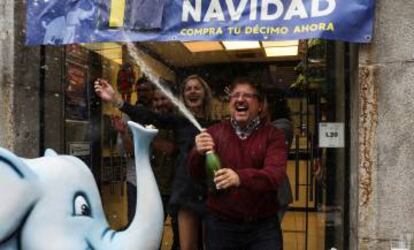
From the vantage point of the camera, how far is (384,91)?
4.49 m

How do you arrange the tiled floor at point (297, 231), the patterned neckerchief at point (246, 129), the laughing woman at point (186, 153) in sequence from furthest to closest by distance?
the tiled floor at point (297, 231) < the laughing woman at point (186, 153) < the patterned neckerchief at point (246, 129)

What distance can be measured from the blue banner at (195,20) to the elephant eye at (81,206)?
78.3 inches

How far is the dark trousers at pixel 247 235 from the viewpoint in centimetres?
400

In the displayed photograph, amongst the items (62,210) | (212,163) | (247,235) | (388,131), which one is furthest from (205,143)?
(388,131)

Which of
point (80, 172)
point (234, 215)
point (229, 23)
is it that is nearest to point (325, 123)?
point (229, 23)

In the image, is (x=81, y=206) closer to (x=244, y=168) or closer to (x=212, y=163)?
(x=212, y=163)

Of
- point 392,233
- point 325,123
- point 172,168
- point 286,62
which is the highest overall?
point 286,62

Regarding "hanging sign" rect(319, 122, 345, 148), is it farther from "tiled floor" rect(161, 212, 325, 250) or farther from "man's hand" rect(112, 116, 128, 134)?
"man's hand" rect(112, 116, 128, 134)

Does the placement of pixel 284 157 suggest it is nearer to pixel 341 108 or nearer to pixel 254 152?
pixel 254 152

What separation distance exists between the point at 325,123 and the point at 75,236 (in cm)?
285

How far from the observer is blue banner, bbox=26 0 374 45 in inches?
173

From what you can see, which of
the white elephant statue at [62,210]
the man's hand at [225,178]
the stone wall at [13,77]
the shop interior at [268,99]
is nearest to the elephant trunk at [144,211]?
the white elephant statue at [62,210]

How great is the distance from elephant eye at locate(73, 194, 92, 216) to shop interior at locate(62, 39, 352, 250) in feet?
7.96

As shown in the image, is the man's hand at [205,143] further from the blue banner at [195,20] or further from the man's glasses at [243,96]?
the blue banner at [195,20]
